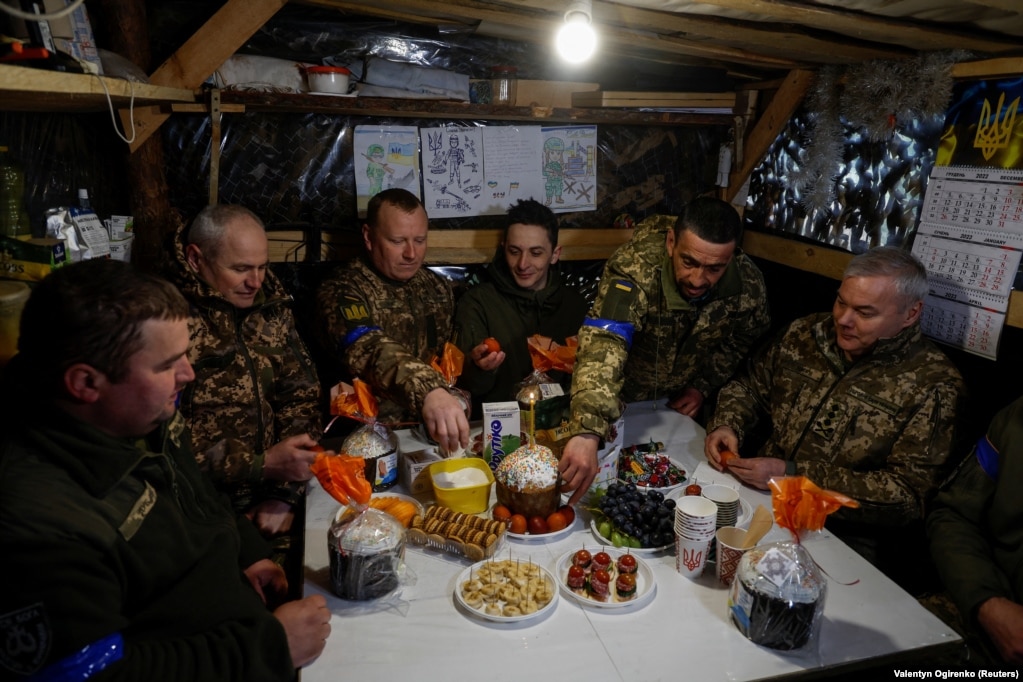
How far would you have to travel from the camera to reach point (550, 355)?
2568mm

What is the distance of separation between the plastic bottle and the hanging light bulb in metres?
1.83

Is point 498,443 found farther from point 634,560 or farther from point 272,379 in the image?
point 272,379

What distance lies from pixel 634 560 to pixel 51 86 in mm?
1847

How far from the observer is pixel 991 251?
248 centimetres

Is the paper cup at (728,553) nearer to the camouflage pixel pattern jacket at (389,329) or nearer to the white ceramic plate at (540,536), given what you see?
the white ceramic plate at (540,536)

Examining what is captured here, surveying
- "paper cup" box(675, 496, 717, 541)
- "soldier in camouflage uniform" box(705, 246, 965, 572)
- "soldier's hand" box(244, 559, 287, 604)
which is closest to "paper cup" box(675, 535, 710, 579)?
"paper cup" box(675, 496, 717, 541)

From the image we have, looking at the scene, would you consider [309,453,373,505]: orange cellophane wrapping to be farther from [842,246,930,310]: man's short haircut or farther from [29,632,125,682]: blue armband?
[842,246,930,310]: man's short haircut

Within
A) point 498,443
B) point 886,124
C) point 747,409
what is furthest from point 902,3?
point 498,443

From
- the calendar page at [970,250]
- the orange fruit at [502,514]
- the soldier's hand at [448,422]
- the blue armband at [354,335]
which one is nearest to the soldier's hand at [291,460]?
the soldier's hand at [448,422]

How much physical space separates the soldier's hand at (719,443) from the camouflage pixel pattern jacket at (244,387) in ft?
4.99

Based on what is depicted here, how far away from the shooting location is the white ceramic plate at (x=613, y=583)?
65.3 inches

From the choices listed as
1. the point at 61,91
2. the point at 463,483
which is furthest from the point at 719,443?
the point at 61,91

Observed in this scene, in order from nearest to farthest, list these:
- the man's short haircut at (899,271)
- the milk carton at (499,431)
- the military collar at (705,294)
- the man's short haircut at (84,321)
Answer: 1. the man's short haircut at (84,321)
2. the milk carton at (499,431)
3. the man's short haircut at (899,271)
4. the military collar at (705,294)

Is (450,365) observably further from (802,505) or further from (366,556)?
(802,505)
